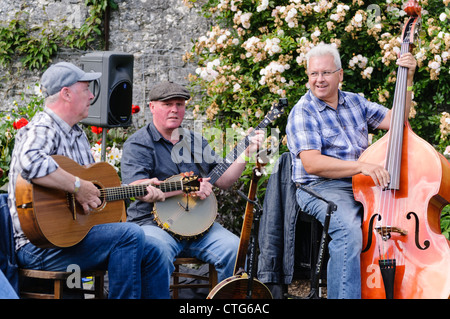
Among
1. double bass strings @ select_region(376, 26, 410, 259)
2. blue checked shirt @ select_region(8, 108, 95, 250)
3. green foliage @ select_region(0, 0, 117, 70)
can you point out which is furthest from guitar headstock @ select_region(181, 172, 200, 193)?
green foliage @ select_region(0, 0, 117, 70)

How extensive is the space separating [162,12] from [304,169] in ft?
9.97

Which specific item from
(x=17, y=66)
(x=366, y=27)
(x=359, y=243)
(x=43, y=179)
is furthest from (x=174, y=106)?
(x=17, y=66)

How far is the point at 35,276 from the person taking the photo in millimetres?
2961

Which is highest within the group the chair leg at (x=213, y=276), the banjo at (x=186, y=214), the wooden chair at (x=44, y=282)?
the banjo at (x=186, y=214)

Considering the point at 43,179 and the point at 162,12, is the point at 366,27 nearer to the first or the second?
the point at 162,12

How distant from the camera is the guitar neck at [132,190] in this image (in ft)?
10.4

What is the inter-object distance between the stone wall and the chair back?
3134 millimetres

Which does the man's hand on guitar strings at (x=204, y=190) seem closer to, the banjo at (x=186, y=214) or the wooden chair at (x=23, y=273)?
the banjo at (x=186, y=214)

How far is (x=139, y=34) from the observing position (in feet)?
19.6

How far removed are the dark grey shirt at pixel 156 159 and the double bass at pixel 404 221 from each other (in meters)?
1.06

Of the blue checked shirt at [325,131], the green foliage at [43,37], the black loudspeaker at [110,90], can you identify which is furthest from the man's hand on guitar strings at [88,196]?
the green foliage at [43,37]

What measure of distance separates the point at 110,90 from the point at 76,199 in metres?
1.68

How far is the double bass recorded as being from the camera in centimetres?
284

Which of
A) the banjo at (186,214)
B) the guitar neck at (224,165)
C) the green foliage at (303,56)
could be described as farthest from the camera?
the green foliage at (303,56)
